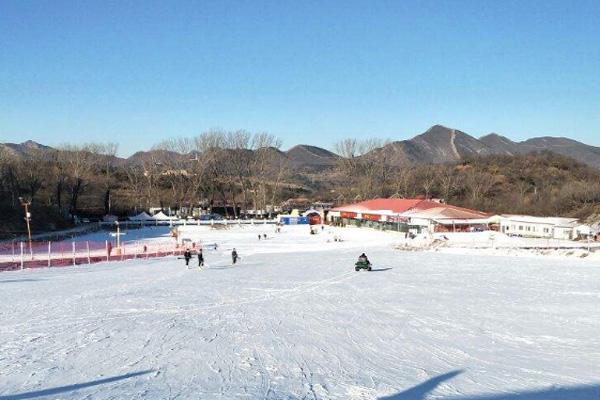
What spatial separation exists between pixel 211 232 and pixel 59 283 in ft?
112

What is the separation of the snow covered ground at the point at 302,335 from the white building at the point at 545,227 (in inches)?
832

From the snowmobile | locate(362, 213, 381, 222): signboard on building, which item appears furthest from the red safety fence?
locate(362, 213, 381, 222): signboard on building

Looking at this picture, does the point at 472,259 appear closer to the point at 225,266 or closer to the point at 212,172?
the point at 225,266

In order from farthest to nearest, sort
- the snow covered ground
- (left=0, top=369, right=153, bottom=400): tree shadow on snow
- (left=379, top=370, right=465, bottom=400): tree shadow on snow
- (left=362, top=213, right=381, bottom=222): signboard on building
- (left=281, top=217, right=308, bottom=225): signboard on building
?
(left=281, top=217, right=308, bottom=225): signboard on building → (left=362, top=213, right=381, bottom=222): signboard on building → the snow covered ground → (left=379, top=370, right=465, bottom=400): tree shadow on snow → (left=0, top=369, right=153, bottom=400): tree shadow on snow

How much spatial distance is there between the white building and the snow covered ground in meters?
21.1

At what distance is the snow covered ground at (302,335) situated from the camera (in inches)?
340

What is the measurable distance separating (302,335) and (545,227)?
134ft

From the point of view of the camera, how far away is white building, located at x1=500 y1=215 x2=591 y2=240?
43.9 metres

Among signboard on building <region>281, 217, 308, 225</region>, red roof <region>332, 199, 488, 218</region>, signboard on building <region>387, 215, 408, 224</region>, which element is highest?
red roof <region>332, 199, 488, 218</region>

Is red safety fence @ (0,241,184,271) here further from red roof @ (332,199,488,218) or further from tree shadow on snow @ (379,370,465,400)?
red roof @ (332,199,488,218)

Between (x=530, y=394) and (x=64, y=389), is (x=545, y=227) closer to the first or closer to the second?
(x=530, y=394)

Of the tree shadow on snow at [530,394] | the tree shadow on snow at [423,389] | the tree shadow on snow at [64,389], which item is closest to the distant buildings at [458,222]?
the tree shadow on snow at [530,394]

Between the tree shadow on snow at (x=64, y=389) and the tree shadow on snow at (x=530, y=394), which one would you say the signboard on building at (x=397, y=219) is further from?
the tree shadow on snow at (x=64, y=389)

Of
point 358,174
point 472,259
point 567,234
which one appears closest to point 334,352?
point 472,259
